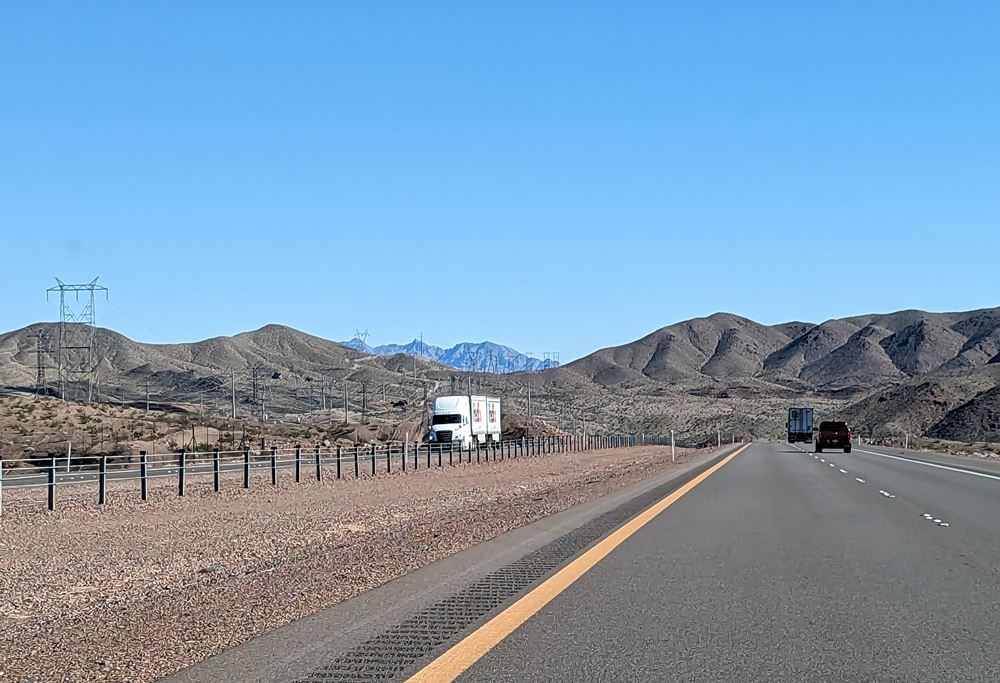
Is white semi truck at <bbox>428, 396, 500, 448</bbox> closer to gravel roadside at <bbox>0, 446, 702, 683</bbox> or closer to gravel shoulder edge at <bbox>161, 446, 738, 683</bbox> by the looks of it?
gravel roadside at <bbox>0, 446, 702, 683</bbox>

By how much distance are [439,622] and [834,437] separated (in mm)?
59680

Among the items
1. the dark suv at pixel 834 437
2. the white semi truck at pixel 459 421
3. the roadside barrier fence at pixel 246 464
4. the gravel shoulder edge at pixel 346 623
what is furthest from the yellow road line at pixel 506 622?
the dark suv at pixel 834 437

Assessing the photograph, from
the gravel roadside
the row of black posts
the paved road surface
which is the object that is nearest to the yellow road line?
the paved road surface

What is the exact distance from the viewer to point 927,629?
9141 millimetres

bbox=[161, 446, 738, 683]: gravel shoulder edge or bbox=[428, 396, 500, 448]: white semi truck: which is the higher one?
bbox=[428, 396, 500, 448]: white semi truck

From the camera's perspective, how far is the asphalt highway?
7.84 metres

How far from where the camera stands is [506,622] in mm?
9508

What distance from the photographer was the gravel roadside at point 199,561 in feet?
29.4

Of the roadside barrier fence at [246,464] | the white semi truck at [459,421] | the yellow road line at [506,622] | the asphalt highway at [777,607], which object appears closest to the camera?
the yellow road line at [506,622]

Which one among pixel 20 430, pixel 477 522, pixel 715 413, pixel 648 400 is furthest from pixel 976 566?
pixel 648 400

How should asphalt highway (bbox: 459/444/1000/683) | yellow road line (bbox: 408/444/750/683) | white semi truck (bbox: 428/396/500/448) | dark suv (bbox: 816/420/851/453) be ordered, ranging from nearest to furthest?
yellow road line (bbox: 408/444/750/683) → asphalt highway (bbox: 459/444/1000/683) → dark suv (bbox: 816/420/851/453) → white semi truck (bbox: 428/396/500/448)

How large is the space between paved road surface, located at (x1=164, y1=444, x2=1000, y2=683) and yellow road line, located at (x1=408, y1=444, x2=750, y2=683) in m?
0.06

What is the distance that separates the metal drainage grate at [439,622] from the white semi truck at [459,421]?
4908 centimetres

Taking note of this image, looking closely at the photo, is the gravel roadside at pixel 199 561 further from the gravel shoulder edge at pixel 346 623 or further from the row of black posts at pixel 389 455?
the row of black posts at pixel 389 455
